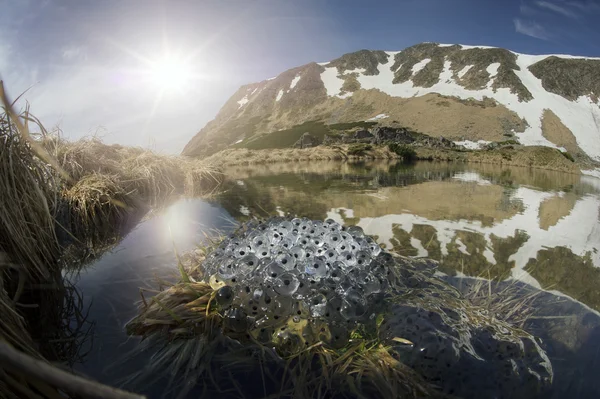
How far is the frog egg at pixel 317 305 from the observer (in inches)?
77.0

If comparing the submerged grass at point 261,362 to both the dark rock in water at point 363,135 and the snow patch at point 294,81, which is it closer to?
the dark rock in water at point 363,135

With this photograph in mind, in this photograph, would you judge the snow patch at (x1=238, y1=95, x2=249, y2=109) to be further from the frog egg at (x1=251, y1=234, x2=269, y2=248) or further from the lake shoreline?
the frog egg at (x1=251, y1=234, x2=269, y2=248)

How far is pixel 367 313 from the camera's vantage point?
199cm

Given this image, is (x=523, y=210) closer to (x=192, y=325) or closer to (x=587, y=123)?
(x=192, y=325)

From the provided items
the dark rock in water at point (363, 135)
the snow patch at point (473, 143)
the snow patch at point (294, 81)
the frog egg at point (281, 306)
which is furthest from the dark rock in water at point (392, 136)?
the snow patch at point (294, 81)

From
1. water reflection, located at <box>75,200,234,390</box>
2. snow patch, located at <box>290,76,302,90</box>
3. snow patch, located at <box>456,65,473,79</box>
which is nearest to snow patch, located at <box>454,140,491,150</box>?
snow patch, located at <box>456,65,473,79</box>

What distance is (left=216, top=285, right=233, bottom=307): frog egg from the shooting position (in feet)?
6.63

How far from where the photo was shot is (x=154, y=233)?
414 cm

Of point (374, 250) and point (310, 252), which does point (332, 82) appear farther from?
point (310, 252)

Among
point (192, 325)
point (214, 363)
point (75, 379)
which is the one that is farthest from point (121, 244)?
point (75, 379)

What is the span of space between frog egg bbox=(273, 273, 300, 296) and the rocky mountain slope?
69.9 metres

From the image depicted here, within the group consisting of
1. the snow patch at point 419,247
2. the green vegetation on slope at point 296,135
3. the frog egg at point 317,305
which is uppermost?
the green vegetation on slope at point 296,135

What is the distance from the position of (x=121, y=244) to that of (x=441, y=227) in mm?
4454

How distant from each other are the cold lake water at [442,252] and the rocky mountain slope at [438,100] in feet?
213
